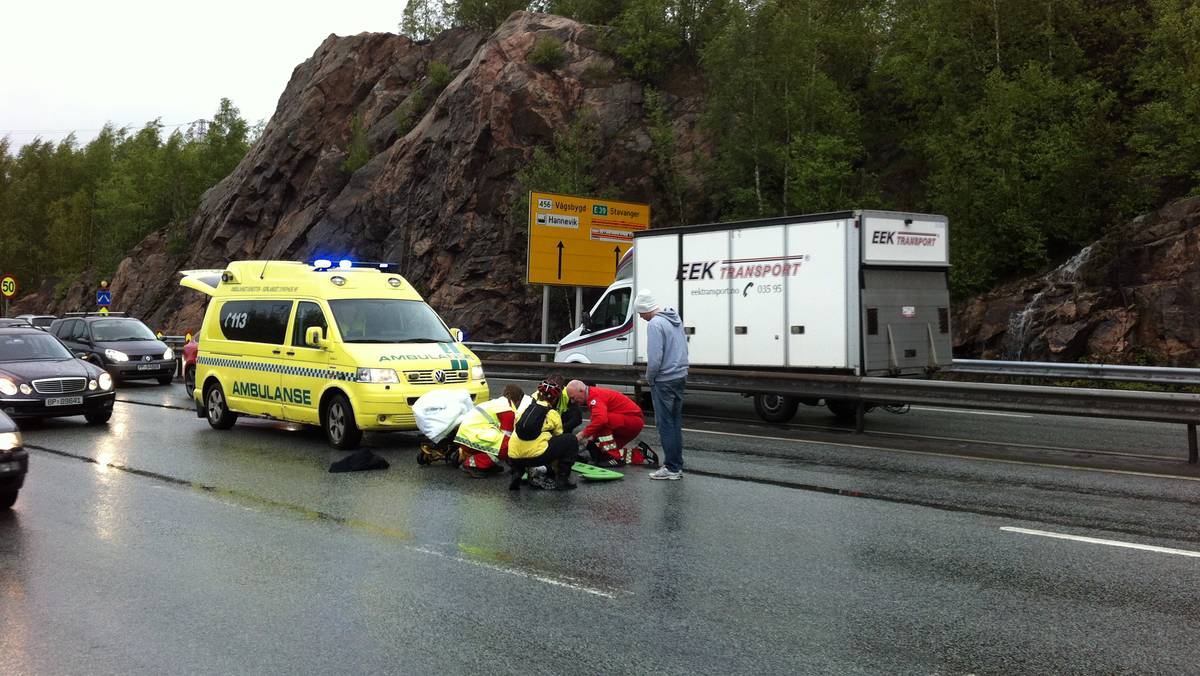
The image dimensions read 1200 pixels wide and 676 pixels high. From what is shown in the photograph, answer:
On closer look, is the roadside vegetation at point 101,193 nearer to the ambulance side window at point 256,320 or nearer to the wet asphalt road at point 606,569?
the ambulance side window at point 256,320

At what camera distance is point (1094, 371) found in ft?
53.8

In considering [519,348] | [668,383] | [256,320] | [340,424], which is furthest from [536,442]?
[519,348]

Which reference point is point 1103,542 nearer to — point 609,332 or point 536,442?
point 536,442

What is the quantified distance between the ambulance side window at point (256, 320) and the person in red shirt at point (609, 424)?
16.6 feet

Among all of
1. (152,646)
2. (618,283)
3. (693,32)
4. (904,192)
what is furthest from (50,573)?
(693,32)

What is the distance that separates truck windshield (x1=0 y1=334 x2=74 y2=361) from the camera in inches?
599

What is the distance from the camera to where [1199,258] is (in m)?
22.0

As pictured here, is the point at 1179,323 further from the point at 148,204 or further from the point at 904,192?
the point at 148,204

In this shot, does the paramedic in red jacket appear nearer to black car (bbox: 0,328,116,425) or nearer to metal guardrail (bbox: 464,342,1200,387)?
metal guardrail (bbox: 464,342,1200,387)

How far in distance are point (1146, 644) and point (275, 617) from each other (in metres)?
4.59

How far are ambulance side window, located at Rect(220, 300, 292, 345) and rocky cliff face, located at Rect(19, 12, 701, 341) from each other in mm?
22950

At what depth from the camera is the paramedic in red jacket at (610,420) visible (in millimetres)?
10422

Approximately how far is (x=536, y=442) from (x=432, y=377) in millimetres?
3218

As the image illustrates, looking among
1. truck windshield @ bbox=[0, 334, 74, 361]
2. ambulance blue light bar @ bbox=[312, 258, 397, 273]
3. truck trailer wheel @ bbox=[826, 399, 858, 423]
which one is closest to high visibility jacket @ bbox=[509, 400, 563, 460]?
ambulance blue light bar @ bbox=[312, 258, 397, 273]
